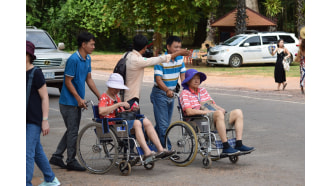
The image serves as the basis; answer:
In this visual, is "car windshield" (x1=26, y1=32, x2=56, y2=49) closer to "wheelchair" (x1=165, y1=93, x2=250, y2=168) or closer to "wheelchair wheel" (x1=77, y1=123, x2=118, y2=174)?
"wheelchair" (x1=165, y1=93, x2=250, y2=168)

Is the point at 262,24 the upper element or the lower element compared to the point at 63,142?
upper

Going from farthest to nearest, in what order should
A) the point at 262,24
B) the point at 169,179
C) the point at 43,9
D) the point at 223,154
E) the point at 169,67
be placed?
the point at 43,9 → the point at 262,24 → the point at 169,67 → the point at 223,154 → the point at 169,179

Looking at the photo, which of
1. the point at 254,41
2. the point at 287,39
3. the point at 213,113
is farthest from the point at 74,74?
the point at 287,39

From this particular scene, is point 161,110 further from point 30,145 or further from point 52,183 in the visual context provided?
point 30,145

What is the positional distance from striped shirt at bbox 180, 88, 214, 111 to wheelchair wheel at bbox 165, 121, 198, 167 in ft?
1.05

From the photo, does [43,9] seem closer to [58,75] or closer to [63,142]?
[58,75]

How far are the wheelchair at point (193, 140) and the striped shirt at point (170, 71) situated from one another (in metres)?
0.29

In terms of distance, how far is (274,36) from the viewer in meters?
33.1

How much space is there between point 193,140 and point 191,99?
28.6 inches

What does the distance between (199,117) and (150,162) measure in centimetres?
106

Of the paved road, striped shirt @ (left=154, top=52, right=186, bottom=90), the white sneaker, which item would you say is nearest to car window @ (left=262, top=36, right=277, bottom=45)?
the paved road

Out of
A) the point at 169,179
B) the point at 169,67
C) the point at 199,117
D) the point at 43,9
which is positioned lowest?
the point at 169,179

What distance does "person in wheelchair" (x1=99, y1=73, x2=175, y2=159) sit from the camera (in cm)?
761

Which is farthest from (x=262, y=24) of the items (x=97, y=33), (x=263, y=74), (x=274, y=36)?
(x=97, y=33)
